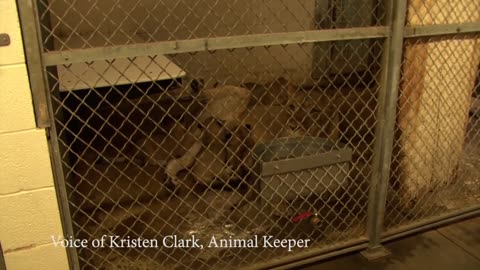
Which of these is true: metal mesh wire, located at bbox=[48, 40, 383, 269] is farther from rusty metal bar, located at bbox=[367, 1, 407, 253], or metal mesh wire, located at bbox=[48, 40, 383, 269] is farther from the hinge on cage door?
the hinge on cage door

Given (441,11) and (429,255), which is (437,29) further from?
(429,255)

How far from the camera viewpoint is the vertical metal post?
7.09 feet

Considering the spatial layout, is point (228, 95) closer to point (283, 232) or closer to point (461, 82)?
point (283, 232)

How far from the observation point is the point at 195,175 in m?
3.22

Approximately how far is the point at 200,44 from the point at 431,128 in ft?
5.78

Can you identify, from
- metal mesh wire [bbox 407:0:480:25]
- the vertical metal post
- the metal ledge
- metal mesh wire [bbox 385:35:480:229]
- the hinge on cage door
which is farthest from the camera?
metal mesh wire [bbox 385:35:480:229]

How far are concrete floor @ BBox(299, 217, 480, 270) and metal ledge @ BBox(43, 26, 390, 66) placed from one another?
1.27m

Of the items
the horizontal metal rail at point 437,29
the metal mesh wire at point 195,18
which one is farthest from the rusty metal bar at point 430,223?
the metal mesh wire at point 195,18

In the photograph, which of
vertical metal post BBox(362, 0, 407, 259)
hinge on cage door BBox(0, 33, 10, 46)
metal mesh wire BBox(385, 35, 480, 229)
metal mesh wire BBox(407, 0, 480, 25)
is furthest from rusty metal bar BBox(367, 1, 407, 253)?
hinge on cage door BBox(0, 33, 10, 46)

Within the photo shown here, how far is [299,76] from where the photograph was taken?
5578mm

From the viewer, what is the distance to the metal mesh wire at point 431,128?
2.66m

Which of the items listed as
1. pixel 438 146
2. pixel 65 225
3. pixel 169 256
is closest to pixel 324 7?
pixel 438 146

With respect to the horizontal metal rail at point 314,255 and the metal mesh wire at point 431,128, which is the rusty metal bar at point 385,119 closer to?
the horizontal metal rail at point 314,255

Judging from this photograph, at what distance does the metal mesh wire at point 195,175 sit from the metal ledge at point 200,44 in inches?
8.3
